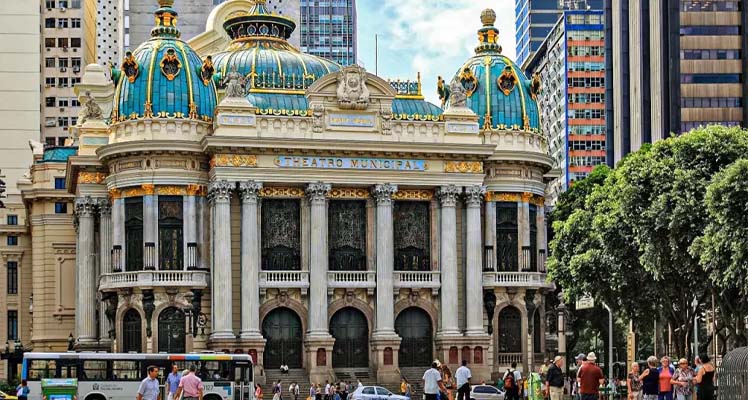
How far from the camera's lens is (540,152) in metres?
101

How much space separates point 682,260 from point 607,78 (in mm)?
84721

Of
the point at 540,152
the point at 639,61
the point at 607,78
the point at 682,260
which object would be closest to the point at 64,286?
the point at 540,152

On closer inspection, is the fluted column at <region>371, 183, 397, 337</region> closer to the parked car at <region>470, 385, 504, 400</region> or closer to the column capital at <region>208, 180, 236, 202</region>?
the parked car at <region>470, 385, 504, 400</region>

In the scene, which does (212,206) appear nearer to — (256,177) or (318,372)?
(256,177)

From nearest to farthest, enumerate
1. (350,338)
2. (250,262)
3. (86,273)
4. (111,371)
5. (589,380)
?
(589,380) → (111,371) → (250,262) → (350,338) → (86,273)

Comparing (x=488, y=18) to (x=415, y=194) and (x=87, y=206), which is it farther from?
(x=87, y=206)

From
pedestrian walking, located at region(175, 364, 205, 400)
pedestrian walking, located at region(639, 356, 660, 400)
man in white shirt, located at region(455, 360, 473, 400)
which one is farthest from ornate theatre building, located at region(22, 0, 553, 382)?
pedestrian walking, located at region(639, 356, 660, 400)

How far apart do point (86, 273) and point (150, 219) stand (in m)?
8.77

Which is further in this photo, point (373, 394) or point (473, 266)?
point (473, 266)

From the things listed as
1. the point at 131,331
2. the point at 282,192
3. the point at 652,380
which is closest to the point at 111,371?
the point at 131,331

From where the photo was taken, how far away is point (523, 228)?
327ft

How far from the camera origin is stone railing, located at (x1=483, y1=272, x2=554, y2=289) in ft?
321

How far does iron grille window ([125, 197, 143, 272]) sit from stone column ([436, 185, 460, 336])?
18.5 m

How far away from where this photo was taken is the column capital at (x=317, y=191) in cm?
9319
